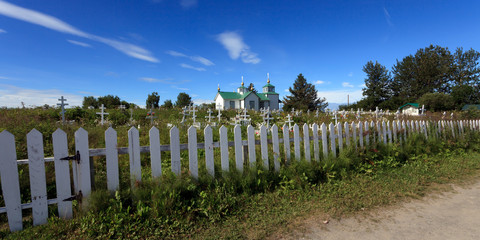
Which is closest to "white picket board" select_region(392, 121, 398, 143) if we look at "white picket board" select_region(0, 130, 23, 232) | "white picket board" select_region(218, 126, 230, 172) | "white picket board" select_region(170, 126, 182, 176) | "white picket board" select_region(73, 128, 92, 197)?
"white picket board" select_region(218, 126, 230, 172)

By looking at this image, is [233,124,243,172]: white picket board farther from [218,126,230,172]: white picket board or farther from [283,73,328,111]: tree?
[283,73,328,111]: tree

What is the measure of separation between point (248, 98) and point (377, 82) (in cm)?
3191

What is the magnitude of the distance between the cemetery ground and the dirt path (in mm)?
185

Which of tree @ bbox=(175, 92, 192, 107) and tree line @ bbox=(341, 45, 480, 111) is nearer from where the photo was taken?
tree line @ bbox=(341, 45, 480, 111)

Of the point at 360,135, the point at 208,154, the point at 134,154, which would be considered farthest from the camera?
the point at 360,135

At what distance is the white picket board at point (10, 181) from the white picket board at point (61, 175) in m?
0.37

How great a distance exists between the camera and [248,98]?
43188 mm

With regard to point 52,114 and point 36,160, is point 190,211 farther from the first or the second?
point 52,114

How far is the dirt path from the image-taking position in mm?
2318

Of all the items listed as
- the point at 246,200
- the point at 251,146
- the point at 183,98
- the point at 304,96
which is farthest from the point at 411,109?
the point at 183,98

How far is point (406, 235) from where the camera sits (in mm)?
2316

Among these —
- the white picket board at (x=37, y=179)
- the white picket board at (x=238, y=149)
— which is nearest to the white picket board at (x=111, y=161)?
the white picket board at (x=37, y=179)

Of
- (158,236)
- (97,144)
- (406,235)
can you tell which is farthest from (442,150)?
(97,144)

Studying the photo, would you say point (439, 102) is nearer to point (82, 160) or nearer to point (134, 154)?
point (134, 154)
